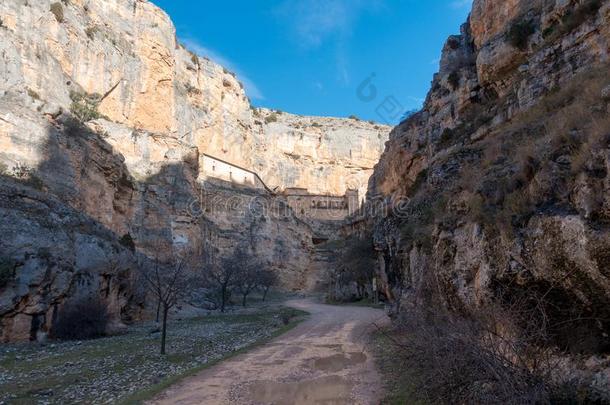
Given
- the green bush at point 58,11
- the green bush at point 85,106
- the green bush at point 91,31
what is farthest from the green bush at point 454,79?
the green bush at point 91,31

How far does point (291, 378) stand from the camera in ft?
30.3

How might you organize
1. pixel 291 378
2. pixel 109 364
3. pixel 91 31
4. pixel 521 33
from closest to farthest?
pixel 291 378 < pixel 109 364 < pixel 521 33 < pixel 91 31

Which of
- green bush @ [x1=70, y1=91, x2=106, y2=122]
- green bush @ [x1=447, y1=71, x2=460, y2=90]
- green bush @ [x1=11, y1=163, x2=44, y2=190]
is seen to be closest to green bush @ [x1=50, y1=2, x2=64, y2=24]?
green bush @ [x1=70, y1=91, x2=106, y2=122]

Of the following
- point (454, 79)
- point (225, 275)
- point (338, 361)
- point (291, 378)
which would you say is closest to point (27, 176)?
point (225, 275)

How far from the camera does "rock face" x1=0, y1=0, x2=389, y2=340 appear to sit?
55.6 feet

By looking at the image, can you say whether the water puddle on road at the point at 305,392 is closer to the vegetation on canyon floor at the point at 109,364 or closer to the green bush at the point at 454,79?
the vegetation on canyon floor at the point at 109,364

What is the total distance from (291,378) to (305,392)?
1.19 meters

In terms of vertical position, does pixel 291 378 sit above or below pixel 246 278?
below

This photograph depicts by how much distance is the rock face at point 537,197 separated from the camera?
472 centimetres

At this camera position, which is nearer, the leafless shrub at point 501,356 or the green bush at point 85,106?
the leafless shrub at point 501,356

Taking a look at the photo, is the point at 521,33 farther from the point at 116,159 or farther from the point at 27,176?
the point at 116,159

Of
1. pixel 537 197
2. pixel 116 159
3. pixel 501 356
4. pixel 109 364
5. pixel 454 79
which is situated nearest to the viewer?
pixel 501 356

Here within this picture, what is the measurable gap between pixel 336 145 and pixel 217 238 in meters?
45.4

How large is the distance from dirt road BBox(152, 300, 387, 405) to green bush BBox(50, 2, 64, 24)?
4003 cm
